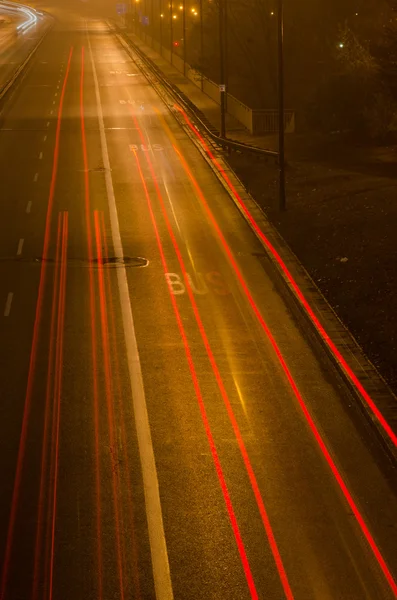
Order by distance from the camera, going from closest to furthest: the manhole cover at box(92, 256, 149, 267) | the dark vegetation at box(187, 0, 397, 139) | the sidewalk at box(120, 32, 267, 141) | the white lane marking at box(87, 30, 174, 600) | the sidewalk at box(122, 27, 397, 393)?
the white lane marking at box(87, 30, 174, 600)
the sidewalk at box(122, 27, 397, 393)
the manhole cover at box(92, 256, 149, 267)
the dark vegetation at box(187, 0, 397, 139)
the sidewalk at box(120, 32, 267, 141)

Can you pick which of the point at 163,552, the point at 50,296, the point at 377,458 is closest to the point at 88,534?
the point at 163,552

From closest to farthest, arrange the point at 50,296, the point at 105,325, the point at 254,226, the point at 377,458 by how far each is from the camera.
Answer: the point at 377,458
the point at 105,325
the point at 50,296
the point at 254,226

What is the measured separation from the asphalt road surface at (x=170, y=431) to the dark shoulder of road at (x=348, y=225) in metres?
1.14

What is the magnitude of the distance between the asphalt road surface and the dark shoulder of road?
3.75 feet

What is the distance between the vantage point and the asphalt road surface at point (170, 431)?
10898 mm

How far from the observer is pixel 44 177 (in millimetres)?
36625

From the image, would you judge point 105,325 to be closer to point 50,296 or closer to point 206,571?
point 50,296

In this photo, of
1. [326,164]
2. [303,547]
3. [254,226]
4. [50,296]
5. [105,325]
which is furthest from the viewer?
[326,164]

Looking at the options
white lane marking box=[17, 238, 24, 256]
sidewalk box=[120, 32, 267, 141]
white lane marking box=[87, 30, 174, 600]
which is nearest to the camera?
white lane marking box=[87, 30, 174, 600]

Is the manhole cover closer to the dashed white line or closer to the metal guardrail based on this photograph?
Answer: the dashed white line

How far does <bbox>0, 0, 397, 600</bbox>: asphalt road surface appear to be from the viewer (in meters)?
10.9

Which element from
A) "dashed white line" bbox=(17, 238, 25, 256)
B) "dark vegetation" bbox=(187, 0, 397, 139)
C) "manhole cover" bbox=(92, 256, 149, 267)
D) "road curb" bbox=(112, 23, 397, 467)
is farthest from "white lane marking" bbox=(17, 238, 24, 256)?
"dark vegetation" bbox=(187, 0, 397, 139)

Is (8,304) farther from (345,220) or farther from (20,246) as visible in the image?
(345,220)

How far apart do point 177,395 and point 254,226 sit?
12948 mm
